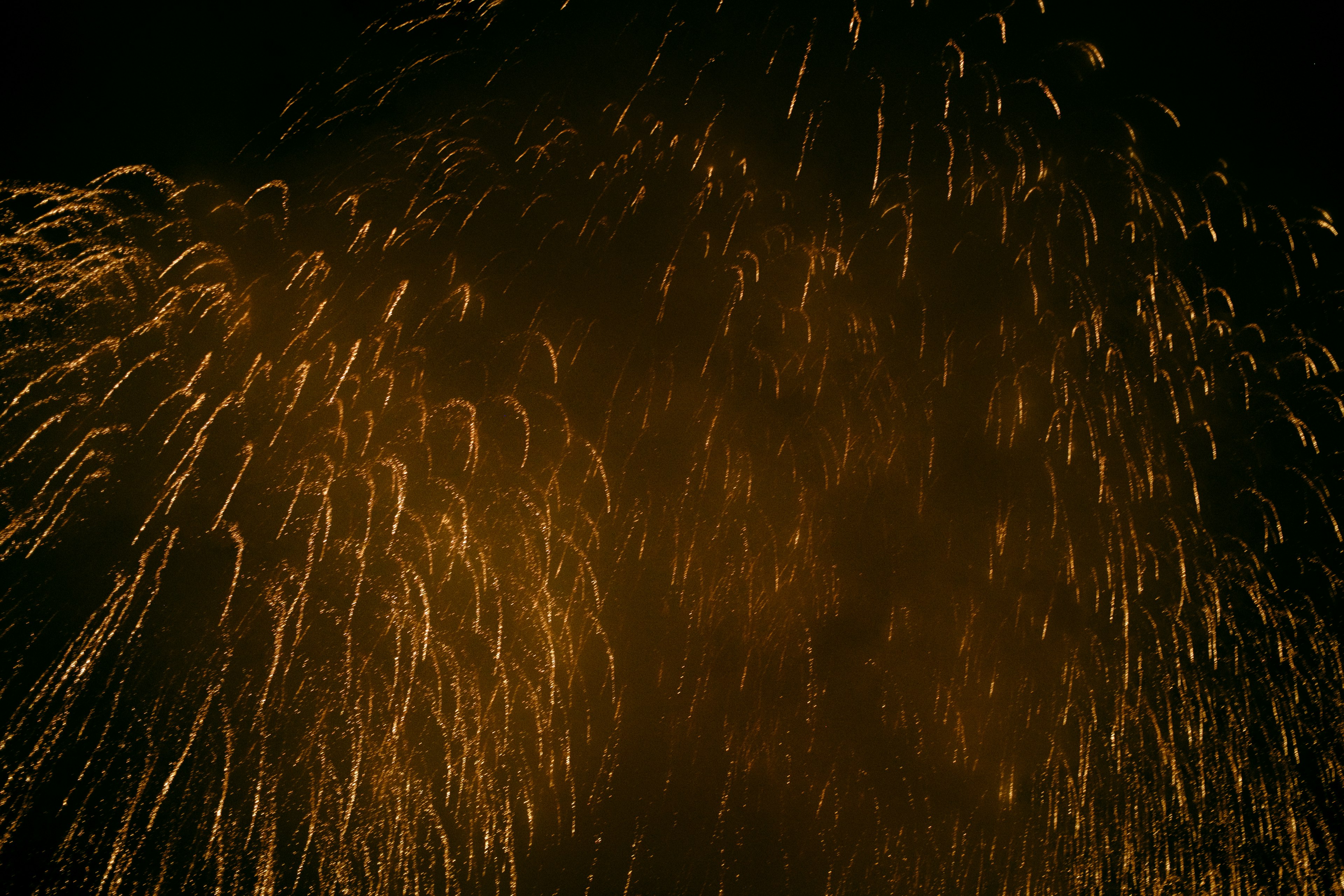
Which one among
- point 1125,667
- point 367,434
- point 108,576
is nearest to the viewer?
point 108,576

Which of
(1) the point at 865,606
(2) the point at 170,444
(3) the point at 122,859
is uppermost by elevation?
(2) the point at 170,444

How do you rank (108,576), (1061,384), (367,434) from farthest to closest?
(1061,384) < (367,434) < (108,576)

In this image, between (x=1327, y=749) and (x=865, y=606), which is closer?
(x=865, y=606)

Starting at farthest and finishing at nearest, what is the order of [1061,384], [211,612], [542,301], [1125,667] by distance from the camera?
1. [1125,667]
2. [1061,384]
3. [542,301]
4. [211,612]

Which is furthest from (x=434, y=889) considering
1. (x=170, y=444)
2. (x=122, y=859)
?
(x=170, y=444)

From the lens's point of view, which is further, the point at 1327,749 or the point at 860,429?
the point at 1327,749

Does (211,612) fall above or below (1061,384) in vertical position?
above

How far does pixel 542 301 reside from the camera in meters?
6.88

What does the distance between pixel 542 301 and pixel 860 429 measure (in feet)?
9.98

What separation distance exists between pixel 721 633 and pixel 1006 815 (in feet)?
10.3

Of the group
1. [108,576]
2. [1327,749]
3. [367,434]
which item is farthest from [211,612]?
[1327,749]

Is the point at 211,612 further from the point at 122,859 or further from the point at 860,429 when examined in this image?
the point at 860,429

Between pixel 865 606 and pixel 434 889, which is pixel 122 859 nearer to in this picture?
pixel 434 889

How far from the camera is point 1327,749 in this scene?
8.32 m
